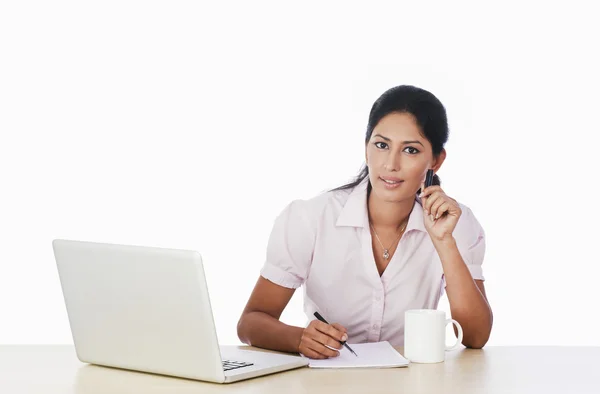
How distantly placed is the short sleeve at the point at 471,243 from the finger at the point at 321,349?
2.28 ft

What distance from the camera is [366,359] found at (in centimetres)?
174

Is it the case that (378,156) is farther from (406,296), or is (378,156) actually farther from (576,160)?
(576,160)

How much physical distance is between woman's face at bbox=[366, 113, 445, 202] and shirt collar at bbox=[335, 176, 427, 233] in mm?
84

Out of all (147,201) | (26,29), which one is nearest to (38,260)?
(147,201)

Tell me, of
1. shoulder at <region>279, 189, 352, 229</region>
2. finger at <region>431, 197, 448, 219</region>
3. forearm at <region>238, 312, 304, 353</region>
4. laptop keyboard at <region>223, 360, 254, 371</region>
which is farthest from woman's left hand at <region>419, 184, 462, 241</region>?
laptop keyboard at <region>223, 360, 254, 371</region>

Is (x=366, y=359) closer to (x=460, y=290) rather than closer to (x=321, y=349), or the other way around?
(x=321, y=349)

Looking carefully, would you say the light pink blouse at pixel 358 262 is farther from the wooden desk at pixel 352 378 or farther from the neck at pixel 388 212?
the wooden desk at pixel 352 378

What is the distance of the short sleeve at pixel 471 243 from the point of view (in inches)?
91.6

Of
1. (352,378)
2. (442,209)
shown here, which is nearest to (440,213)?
(442,209)

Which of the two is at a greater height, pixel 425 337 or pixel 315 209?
pixel 315 209

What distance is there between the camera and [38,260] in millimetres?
4184

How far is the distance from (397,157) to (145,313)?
3.22 feet

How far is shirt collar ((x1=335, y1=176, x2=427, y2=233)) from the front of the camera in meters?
2.39

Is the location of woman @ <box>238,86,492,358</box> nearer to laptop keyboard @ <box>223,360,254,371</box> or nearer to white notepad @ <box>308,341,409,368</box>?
white notepad @ <box>308,341,409,368</box>
